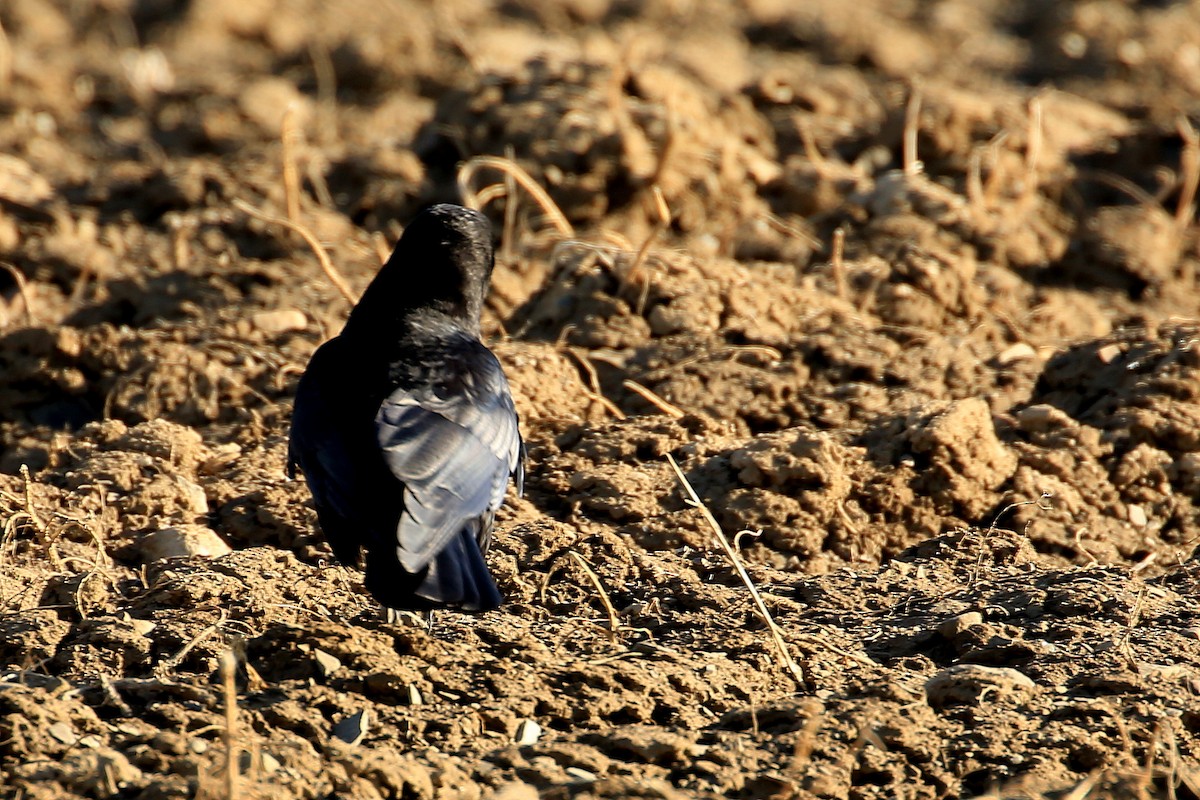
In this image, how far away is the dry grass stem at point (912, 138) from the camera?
7997 mm

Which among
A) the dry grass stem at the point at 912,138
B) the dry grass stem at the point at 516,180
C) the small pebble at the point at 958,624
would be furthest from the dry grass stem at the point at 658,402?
the dry grass stem at the point at 912,138

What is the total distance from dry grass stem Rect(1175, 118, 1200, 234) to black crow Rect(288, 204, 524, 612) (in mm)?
4129

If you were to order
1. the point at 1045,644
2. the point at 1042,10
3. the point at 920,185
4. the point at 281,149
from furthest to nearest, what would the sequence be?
the point at 1042,10
the point at 281,149
the point at 920,185
the point at 1045,644

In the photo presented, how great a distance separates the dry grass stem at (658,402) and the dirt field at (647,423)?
0.04 meters

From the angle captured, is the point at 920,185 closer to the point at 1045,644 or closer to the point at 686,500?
the point at 686,500

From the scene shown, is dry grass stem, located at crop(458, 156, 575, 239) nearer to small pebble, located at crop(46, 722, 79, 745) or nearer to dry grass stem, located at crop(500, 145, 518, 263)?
dry grass stem, located at crop(500, 145, 518, 263)

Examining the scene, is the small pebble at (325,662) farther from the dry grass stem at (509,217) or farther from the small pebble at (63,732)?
the dry grass stem at (509,217)

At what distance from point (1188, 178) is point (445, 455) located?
493cm

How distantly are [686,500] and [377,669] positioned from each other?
1385 mm

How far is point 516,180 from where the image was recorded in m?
7.50

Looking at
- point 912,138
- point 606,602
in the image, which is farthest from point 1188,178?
point 606,602

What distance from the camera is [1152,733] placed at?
Result: 375cm

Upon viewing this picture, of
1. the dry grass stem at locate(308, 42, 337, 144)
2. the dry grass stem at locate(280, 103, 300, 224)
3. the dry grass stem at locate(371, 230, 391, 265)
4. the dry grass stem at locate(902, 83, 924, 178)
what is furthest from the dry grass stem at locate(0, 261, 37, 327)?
the dry grass stem at locate(902, 83, 924, 178)

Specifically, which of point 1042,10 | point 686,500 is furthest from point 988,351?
point 1042,10
